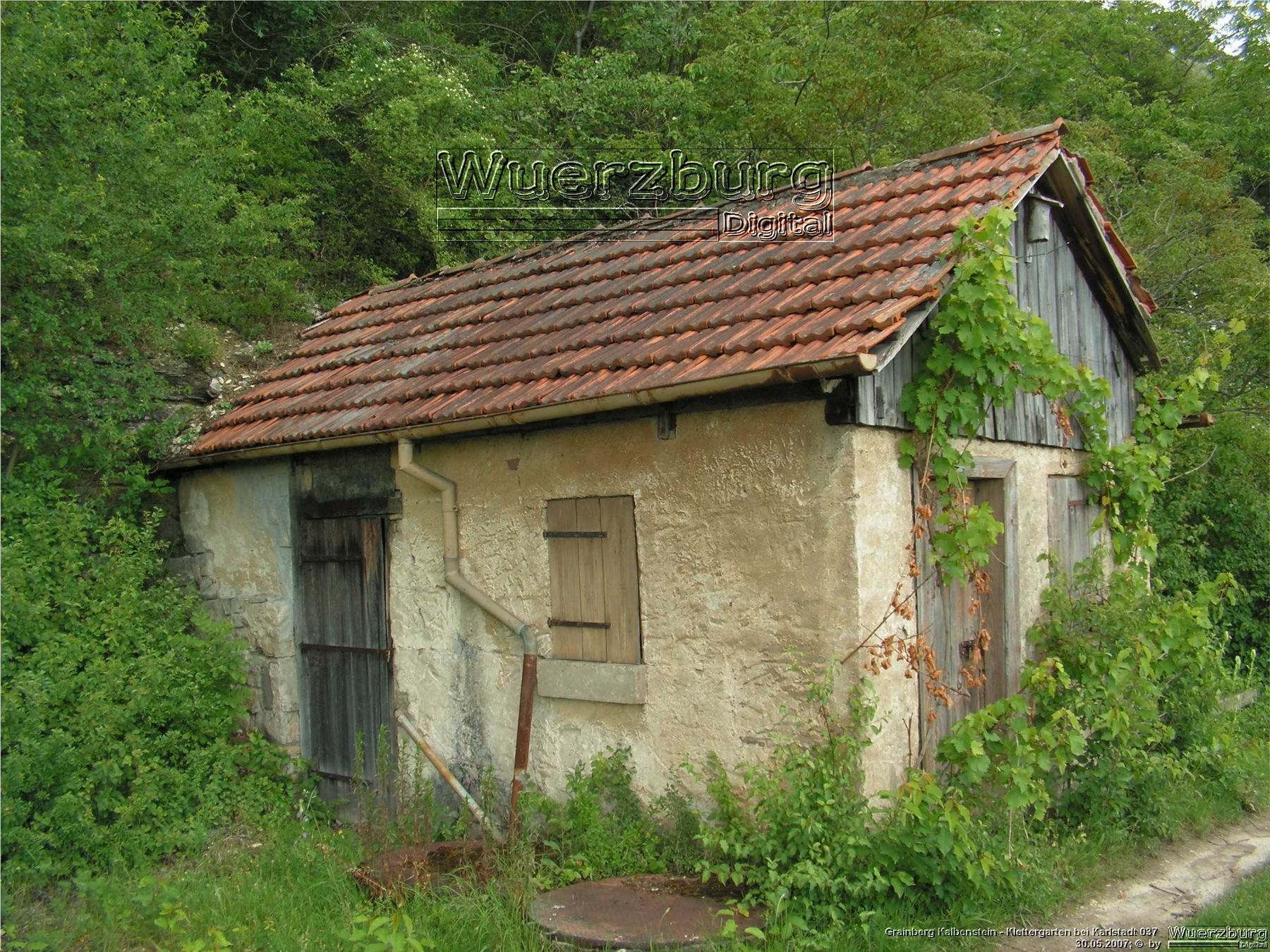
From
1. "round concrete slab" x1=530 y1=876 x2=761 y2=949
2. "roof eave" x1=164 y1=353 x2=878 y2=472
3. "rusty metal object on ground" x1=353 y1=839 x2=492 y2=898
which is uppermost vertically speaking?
"roof eave" x1=164 y1=353 x2=878 y2=472

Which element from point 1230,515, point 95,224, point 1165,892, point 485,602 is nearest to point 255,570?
point 485,602

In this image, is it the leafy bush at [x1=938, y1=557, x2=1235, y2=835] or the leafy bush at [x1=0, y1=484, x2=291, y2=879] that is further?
the leafy bush at [x1=0, y1=484, x2=291, y2=879]

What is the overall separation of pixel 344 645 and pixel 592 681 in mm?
2535

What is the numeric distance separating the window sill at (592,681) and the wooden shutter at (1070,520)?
2.89 m

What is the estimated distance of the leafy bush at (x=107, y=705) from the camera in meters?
6.00

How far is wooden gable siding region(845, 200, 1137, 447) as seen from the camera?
507cm

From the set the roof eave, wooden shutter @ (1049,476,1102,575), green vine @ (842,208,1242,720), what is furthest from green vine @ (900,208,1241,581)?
wooden shutter @ (1049,476,1102,575)

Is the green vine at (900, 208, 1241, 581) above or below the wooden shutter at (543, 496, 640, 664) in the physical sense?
above

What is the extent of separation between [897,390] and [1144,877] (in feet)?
9.87

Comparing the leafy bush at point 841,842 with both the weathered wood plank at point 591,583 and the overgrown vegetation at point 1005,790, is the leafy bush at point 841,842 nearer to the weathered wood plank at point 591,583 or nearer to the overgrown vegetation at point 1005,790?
the overgrown vegetation at point 1005,790

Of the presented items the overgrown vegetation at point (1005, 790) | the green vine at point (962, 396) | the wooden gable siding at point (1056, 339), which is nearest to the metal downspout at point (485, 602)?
the overgrown vegetation at point (1005, 790)

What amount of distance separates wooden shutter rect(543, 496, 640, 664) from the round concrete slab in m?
1.21

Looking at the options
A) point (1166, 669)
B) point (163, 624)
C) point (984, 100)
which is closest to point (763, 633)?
point (1166, 669)

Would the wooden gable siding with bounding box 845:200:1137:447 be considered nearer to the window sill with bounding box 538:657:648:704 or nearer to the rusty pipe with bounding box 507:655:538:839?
the window sill with bounding box 538:657:648:704
